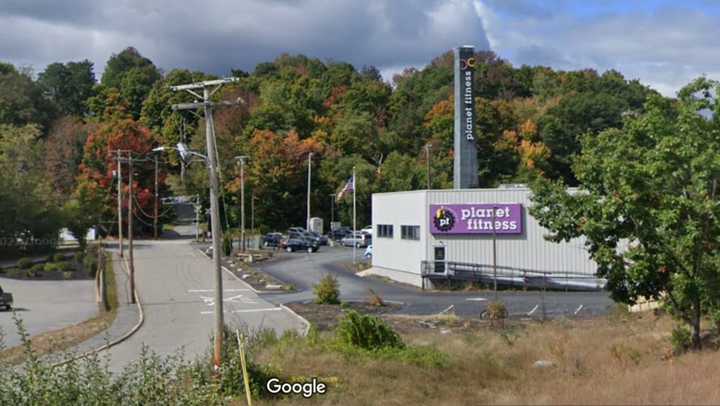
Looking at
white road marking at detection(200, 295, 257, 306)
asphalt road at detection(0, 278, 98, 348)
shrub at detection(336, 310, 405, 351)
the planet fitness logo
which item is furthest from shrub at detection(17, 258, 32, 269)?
shrub at detection(336, 310, 405, 351)

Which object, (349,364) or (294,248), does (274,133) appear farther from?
(349,364)

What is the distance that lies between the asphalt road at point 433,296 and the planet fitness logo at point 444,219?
3906mm

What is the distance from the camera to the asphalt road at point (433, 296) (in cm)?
3859

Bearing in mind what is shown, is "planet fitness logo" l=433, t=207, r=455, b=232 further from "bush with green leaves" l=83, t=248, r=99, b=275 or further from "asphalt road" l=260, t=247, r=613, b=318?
"bush with green leaves" l=83, t=248, r=99, b=275

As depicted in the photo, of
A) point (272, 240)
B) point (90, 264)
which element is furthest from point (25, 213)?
point (272, 240)

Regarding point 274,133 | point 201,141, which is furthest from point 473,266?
point 274,133

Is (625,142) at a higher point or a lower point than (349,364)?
higher

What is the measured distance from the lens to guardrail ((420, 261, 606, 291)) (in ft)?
157

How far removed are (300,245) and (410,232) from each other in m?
22.9

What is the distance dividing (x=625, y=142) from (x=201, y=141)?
67626 millimetres

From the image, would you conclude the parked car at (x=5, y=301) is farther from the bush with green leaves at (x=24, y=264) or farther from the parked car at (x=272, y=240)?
the parked car at (x=272, y=240)

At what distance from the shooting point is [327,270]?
197 feet

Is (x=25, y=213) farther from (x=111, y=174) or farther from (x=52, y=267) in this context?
(x=111, y=174)

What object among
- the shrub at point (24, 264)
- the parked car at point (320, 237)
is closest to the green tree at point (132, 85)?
the parked car at point (320, 237)
